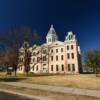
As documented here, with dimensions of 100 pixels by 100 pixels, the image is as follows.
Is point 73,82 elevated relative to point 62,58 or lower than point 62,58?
lower

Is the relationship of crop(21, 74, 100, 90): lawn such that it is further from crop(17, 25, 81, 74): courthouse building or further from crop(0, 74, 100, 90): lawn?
crop(17, 25, 81, 74): courthouse building

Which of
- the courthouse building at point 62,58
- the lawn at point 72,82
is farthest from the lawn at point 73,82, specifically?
the courthouse building at point 62,58

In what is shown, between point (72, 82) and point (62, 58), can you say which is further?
point (62, 58)

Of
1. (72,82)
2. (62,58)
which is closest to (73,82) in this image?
(72,82)

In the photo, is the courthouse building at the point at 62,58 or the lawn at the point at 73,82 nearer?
the lawn at the point at 73,82

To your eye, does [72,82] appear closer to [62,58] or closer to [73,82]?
[73,82]

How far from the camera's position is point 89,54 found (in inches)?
1199

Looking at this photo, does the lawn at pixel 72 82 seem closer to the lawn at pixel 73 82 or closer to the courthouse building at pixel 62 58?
the lawn at pixel 73 82

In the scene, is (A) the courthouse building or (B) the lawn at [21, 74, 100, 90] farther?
(A) the courthouse building

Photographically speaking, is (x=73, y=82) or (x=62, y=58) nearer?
(x=73, y=82)

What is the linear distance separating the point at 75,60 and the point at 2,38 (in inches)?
1220

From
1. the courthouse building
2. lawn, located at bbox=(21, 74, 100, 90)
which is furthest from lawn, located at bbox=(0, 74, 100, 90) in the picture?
the courthouse building

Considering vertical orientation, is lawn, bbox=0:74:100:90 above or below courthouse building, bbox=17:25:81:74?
below

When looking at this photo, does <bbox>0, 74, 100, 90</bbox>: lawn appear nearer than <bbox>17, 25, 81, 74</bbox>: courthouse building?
Yes
